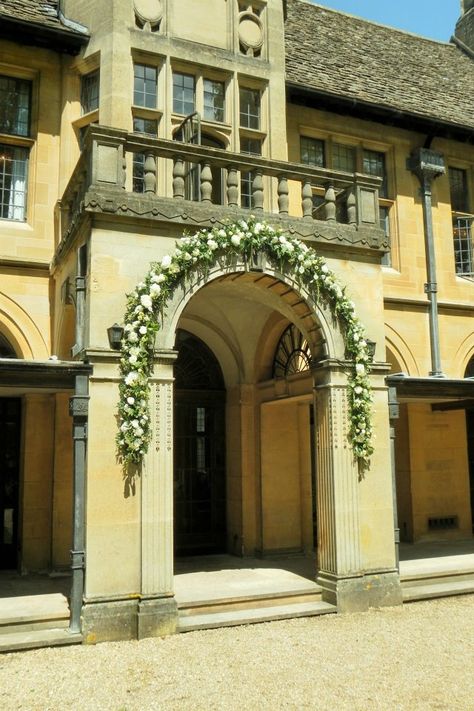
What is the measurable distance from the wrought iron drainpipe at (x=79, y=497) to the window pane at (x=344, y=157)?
26.9ft

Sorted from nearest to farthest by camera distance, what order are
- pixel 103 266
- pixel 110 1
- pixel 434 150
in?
pixel 103 266 → pixel 110 1 → pixel 434 150

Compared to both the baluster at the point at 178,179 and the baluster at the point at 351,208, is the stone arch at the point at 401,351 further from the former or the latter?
the baluster at the point at 178,179

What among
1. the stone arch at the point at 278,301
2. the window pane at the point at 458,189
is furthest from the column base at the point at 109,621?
the window pane at the point at 458,189

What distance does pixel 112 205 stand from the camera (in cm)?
799

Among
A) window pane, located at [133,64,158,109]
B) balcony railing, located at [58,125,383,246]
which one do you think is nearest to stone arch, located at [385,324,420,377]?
balcony railing, located at [58,125,383,246]

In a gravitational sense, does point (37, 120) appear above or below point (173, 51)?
below

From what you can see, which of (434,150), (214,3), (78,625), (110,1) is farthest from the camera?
(434,150)

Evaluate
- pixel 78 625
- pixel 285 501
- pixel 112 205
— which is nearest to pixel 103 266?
pixel 112 205

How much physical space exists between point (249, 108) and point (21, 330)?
5.62 m

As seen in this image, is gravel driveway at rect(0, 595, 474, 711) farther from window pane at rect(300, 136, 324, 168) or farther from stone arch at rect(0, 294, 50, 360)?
window pane at rect(300, 136, 324, 168)

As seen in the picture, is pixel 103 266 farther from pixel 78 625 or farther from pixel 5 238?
pixel 78 625

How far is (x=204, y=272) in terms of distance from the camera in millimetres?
8500

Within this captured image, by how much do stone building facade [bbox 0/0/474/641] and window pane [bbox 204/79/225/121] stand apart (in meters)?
0.05

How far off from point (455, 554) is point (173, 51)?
1007 cm
